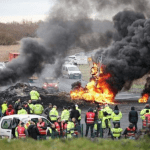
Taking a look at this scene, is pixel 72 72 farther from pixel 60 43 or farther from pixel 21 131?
pixel 21 131

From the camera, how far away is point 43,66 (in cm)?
3409

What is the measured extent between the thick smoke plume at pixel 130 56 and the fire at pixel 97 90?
0.49 metres

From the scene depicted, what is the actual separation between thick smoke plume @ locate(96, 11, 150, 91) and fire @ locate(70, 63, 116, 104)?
1.61 ft

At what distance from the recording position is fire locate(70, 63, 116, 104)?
101ft

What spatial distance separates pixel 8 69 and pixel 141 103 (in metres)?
10.9

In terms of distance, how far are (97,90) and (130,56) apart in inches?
168

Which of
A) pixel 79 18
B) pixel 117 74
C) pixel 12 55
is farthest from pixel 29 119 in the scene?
pixel 12 55

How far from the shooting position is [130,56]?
33.0 m

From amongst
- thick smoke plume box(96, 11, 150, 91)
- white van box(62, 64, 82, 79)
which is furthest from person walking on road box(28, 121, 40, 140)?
white van box(62, 64, 82, 79)

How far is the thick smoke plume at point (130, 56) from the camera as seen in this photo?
105 feet

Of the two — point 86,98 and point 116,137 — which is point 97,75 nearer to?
point 86,98

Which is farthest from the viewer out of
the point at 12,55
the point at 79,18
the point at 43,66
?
the point at 12,55

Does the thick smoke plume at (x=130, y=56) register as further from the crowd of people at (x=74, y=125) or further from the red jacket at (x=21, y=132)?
the red jacket at (x=21, y=132)

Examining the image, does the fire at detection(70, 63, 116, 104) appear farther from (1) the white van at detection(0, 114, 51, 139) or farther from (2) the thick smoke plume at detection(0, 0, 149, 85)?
(1) the white van at detection(0, 114, 51, 139)
